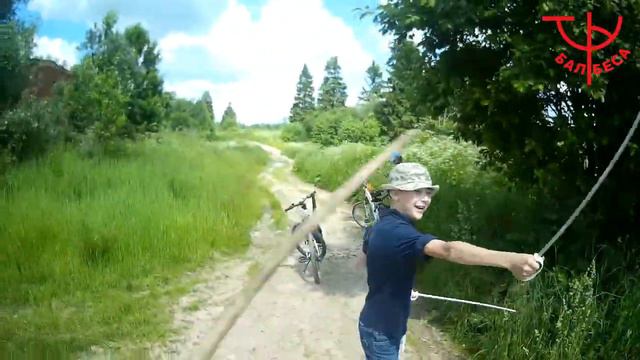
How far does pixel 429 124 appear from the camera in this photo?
40.5 ft

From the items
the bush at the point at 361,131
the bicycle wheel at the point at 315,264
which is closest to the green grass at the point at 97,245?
the bicycle wheel at the point at 315,264

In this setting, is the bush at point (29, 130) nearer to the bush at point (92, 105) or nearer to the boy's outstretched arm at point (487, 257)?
the bush at point (92, 105)

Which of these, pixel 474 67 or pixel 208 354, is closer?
pixel 208 354

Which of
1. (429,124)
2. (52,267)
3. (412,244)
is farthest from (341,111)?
(412,244)

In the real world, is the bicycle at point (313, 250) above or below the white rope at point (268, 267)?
below

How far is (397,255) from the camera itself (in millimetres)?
2205

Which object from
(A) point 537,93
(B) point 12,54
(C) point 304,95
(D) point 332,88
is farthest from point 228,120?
(A) point 537,93

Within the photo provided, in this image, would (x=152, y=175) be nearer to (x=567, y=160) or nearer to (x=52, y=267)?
(x=52, y=267)

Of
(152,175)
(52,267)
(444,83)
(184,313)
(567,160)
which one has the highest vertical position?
(444,83)

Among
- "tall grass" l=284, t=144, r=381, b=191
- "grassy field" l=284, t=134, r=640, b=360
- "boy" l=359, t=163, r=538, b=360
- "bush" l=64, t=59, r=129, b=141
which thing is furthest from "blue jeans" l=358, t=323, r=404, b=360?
"bush" l=64, t=59, r=129, b=141

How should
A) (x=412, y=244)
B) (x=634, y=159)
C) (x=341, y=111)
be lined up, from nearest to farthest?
(x=412, y=244) < (x=634, y=159) < (x=341, y=111)

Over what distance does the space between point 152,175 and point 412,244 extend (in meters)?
8.94

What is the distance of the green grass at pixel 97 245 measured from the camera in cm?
462

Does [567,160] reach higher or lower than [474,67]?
lower
